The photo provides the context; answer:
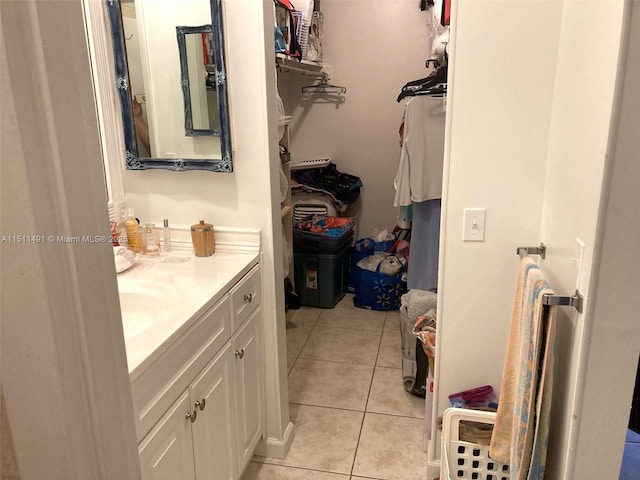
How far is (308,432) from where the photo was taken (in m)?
2.54

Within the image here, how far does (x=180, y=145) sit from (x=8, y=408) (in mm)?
1600

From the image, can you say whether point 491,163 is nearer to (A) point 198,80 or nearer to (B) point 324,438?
(A) point 198,80

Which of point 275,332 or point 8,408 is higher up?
point 8,408

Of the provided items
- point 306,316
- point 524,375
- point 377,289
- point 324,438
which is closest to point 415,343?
point 324,438

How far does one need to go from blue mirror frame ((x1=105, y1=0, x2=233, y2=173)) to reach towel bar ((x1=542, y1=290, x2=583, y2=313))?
1.29m

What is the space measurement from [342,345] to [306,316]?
51 cm

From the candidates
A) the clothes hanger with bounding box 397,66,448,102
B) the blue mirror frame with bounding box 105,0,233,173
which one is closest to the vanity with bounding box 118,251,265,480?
the blue mirror frame with bounding box 105,0,233,173

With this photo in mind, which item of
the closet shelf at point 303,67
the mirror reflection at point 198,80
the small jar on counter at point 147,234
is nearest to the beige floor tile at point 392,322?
the closet shelf at point 303,67

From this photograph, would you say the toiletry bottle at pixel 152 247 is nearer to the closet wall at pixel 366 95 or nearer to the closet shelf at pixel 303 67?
the closet shelf at pixel 303 67

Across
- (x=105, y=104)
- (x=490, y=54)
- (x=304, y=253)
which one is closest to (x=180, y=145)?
(x=105, y=104)

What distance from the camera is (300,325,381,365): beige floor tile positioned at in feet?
10.6

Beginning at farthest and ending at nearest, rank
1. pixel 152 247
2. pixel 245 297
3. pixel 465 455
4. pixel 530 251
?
pixel 152 247 → pixel 245 297 → pixel 465 455 → pixel 530 251

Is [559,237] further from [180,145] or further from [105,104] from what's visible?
[105,104]

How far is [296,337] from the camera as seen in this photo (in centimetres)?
350
